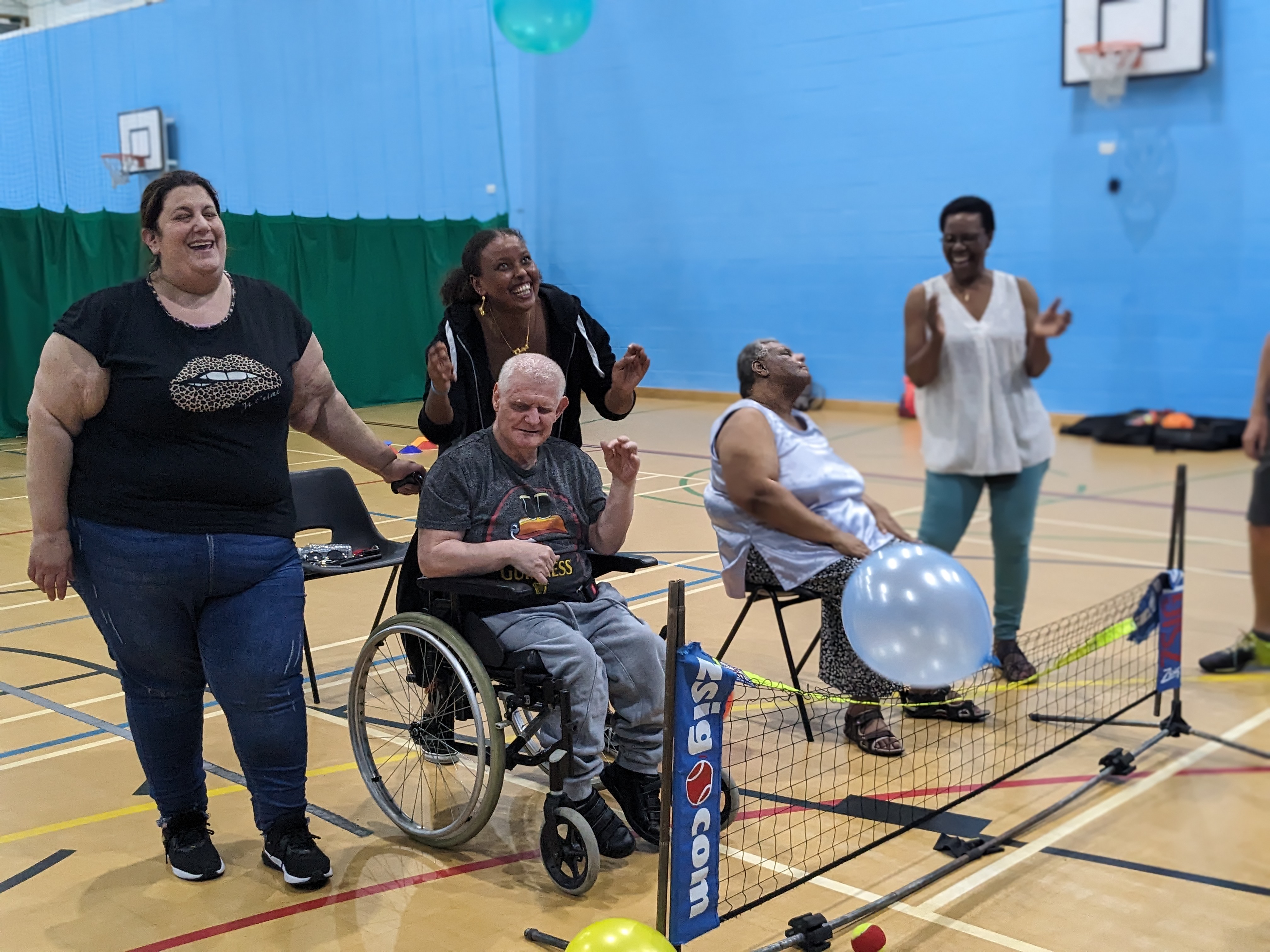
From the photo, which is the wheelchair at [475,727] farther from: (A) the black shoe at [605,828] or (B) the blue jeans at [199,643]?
(B) the blue jeans at [199,643]

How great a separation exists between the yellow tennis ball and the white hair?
1.17 meters

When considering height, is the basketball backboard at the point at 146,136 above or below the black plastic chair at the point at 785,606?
above

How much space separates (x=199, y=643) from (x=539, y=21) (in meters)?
4.93

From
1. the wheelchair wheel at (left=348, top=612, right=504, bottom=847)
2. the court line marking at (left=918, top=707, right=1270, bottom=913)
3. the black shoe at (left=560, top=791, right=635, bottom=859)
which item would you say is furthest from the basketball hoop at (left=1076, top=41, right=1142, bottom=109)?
the black shoe at (left=560, top=791, right=635, bottom=859)

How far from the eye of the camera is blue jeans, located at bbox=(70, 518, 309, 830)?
230cm

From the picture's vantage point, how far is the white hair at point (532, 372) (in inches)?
98.7

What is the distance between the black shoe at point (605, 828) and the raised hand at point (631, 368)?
828mm

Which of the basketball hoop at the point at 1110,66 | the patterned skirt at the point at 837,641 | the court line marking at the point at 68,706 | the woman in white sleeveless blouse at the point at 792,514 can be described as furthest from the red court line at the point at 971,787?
the basketball hoop at the point at 1110,66

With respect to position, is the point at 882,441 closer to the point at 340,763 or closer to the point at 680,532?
the point at 680,532

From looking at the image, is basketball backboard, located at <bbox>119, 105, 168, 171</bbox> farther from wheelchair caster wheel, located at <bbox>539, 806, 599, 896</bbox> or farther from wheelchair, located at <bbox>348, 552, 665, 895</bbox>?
wheelchair caster wheel, located at <bbox>539, 806, 599, 896</bbox>

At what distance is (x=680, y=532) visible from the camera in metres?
5.77

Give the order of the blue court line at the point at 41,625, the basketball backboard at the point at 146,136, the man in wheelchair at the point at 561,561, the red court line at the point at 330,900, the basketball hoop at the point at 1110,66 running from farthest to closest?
the basketball backboard at the point at 146,136
the basketball hoop at the point at 1110,66
the blue court line at the point at 41,625
the man in wheelchair at the point at 561,561
the red court line at the point at 330,900

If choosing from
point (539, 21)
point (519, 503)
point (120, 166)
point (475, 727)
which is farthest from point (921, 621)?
point (120, 166)

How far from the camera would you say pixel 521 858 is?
2.57 m
